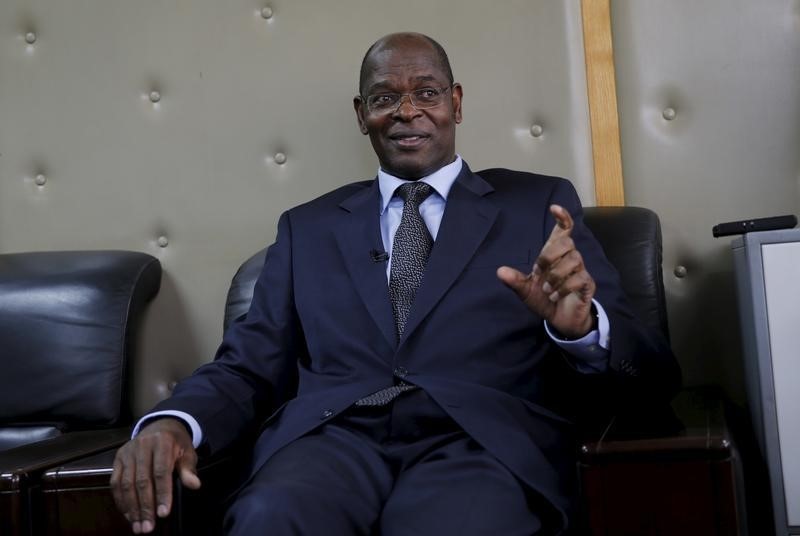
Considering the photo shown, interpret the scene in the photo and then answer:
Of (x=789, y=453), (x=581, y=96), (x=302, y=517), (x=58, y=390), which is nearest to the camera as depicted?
(x=302, y=517)

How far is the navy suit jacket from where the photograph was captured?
1542 mm

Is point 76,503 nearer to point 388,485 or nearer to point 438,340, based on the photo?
point 388,485

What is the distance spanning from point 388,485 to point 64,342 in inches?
35.4

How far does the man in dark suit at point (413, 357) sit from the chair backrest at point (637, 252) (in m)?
0.17

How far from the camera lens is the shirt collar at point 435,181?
1.83 m

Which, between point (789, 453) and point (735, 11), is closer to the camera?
point (789, 453)

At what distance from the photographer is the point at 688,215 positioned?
2092 millimetres

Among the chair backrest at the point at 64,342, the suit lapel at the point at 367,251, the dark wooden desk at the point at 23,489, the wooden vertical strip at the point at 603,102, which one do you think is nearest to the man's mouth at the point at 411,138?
the suit lapel at the point at 367,251

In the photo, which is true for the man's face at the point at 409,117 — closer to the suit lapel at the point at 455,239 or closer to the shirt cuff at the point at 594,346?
the suit lapel at the point at 455,239

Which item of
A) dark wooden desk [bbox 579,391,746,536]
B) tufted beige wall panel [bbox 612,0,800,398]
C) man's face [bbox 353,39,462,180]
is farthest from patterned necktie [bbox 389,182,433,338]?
tufted beige wall panel [bbox 612,0,800,398]

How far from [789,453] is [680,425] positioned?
26cm

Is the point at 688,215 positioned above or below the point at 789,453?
above

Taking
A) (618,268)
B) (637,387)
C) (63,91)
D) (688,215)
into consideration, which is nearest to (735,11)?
(688,215)

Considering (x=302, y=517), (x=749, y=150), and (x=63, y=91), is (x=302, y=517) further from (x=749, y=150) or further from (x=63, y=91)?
(x=63, y=91)
